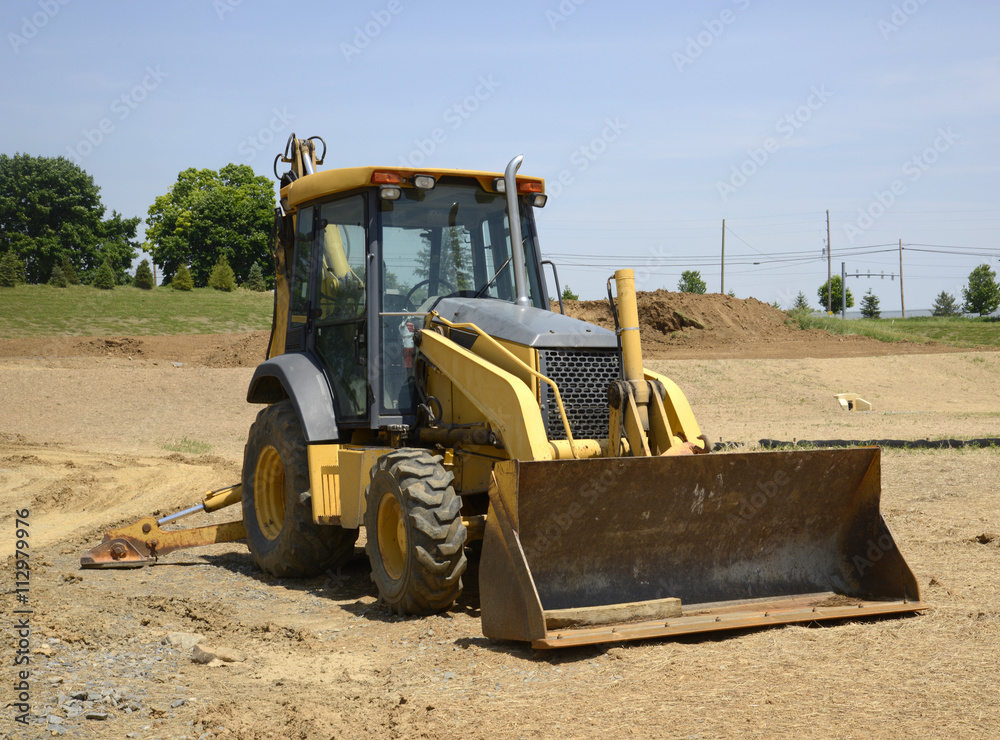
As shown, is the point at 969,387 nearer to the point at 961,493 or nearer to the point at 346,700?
the point at 961,493

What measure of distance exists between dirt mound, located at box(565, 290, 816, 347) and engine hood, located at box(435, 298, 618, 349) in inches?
Answer: 998

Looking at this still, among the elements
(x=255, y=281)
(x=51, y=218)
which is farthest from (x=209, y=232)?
(x=255, y=281)

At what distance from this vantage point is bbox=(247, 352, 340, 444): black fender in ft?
23.7

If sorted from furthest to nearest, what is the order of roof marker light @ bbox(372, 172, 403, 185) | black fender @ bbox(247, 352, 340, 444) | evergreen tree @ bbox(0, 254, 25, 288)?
1. evergreen tree @ bbox(0, 254, 25, 288)
2. black fender @ bbox(247, 352, 340, 444)
3. roof marker light @ bbox(372, 172, 403, 185)

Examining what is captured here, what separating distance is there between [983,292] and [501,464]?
64139 mm

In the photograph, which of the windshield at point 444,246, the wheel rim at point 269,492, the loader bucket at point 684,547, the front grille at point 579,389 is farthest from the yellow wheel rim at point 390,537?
the wheel rim at point 269,492

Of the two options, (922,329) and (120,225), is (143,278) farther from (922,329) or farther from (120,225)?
(922,329)

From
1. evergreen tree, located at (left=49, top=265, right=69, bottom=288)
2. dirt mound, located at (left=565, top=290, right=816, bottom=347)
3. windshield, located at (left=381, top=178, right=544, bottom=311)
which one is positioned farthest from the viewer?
evergreen tree, located at (left=49, top=265, right=69, bottom=288)

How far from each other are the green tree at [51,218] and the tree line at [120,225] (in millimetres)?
59

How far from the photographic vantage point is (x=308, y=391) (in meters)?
7.39

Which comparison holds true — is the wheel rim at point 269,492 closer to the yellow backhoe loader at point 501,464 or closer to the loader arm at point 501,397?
the yellow backhoe loader at point 501,464

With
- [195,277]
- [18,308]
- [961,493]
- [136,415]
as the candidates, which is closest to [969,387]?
[961,493]

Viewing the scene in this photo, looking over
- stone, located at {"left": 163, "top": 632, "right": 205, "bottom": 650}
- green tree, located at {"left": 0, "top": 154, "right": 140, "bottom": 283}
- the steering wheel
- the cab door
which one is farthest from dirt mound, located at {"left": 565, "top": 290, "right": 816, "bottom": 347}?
green tree, located at {"left": 0, "top": 154, "right": 140, "bottom": 283}

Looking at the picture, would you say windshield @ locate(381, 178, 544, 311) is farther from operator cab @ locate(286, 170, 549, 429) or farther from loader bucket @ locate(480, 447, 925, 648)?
loader bucket @ locate(480, 447, 925, 648)
